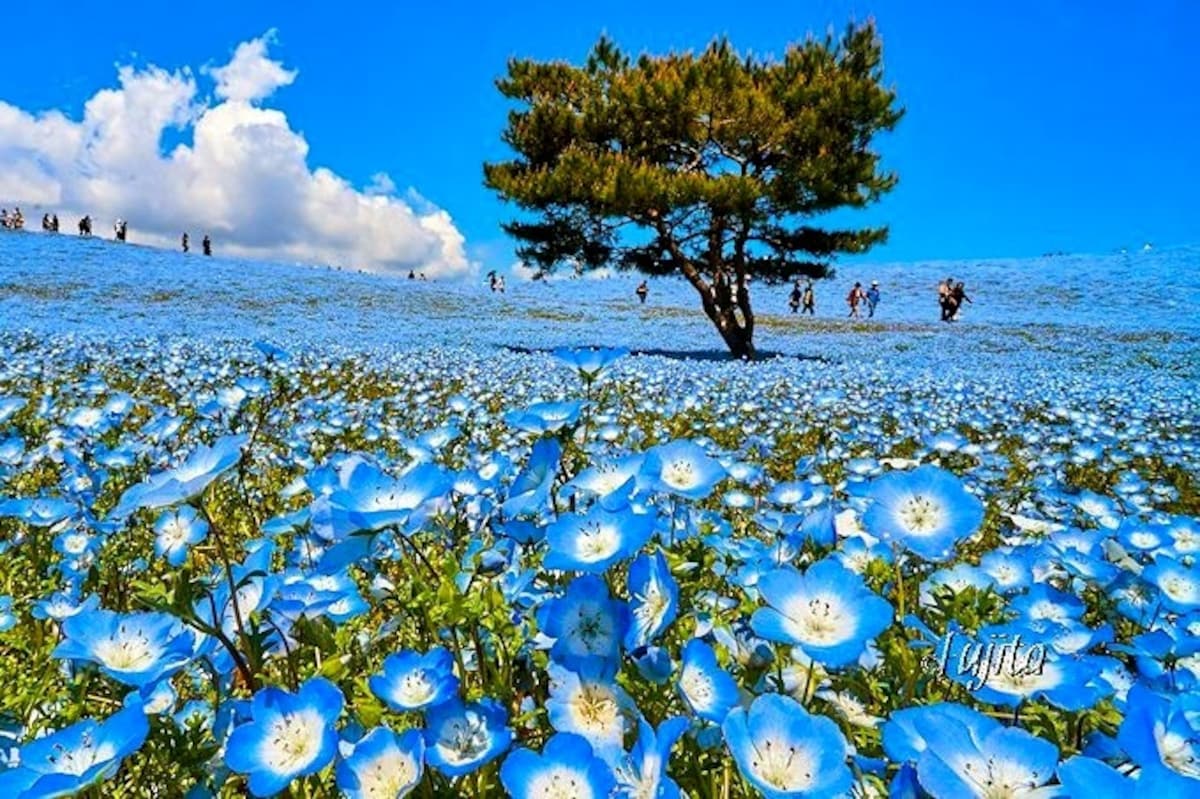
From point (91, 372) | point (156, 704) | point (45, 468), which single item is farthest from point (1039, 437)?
point (91, 372)

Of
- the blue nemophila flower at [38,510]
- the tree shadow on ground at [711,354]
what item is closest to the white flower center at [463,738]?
the blue nemophila flower at [38,510]

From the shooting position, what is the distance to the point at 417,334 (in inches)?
840

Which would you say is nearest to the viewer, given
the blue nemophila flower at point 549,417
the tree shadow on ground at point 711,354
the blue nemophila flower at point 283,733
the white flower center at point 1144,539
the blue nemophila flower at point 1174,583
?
the blue nemophila flower at point 283,733

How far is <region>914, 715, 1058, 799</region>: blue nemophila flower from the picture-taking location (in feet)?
3.22

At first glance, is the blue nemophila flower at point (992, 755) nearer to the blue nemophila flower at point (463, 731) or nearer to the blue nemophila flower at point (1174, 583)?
the blue nemophila flower at point (463, 731)

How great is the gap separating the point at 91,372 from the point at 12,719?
911cm

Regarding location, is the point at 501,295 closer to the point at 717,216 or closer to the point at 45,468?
the point at 717,216

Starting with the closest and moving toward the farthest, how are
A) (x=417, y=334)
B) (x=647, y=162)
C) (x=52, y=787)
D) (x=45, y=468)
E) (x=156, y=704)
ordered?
1. (x=52, y=787)
2. (x=156, y=704)
3. (x=45, y=468)
4. (x=647, y=162)
5. (x=417, y=334)

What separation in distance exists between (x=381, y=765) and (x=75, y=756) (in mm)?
427

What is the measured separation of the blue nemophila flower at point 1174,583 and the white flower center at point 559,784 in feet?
4.71

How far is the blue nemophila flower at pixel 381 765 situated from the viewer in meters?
1.07

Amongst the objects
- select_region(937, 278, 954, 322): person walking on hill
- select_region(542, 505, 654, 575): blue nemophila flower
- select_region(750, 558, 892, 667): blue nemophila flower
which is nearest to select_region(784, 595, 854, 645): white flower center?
select_region(750, 558, 892, 667): blue nemophila flower

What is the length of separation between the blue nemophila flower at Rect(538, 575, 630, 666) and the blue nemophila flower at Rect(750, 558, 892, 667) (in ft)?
0.57

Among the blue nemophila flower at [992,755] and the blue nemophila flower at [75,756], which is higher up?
the blue nemophila flower at [992,755]
